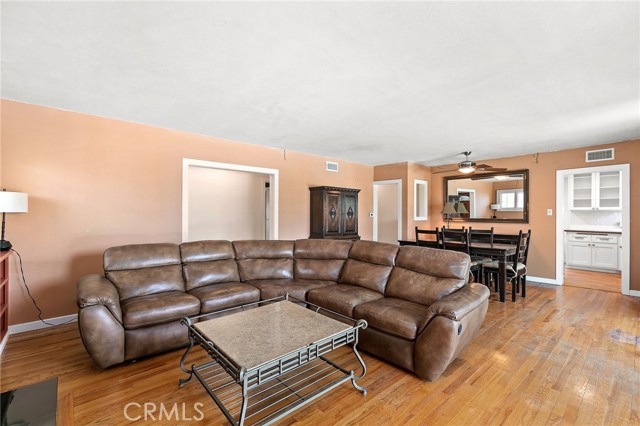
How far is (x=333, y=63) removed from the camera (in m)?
2.32

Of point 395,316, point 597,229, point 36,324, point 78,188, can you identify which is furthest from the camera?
point 597,229

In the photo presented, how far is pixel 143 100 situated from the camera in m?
3.10

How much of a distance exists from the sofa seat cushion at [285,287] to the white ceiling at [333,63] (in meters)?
2.00

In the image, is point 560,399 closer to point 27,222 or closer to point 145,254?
point 145,254

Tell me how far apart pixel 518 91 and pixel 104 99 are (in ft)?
13.5

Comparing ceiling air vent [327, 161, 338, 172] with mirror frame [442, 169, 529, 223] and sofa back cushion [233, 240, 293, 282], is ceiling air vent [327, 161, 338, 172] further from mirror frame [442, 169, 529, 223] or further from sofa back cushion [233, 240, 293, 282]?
mirror frame [442, 169, 529, 223]

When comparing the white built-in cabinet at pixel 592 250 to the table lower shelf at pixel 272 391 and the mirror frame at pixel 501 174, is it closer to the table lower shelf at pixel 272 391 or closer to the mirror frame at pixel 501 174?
the mirror frame at pixel 501 174

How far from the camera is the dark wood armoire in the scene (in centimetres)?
565

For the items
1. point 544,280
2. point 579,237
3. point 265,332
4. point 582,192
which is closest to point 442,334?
point 265,332

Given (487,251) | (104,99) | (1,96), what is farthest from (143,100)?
(487,251)

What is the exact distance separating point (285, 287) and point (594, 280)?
19.6 feet

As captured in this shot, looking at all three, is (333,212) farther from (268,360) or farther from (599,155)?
(599,155)

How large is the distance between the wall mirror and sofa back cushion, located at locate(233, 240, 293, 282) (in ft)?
12.6

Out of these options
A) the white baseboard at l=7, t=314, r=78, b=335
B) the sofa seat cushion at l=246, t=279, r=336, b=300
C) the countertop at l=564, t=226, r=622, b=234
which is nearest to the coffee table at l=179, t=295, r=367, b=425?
the sofa seat cushion at l=246, t=279, r=336, b=300
